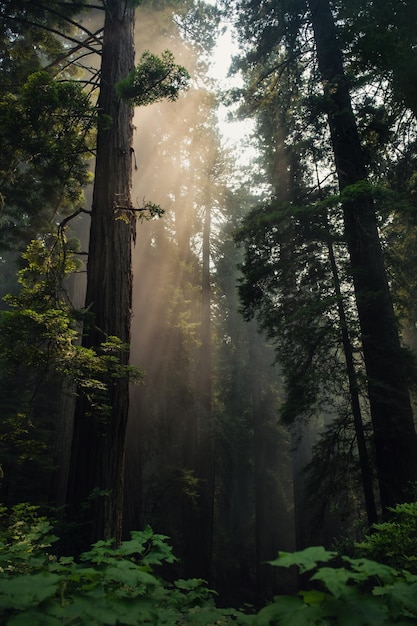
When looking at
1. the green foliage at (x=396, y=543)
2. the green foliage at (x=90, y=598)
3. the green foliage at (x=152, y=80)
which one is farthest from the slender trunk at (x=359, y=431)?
the green foliage at (x=90, y=598)

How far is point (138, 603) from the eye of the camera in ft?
6.01

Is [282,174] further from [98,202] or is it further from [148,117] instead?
[148,117]

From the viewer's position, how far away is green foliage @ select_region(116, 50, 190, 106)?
245 inches

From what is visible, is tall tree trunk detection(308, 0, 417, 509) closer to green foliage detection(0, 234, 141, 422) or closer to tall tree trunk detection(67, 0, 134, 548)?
tall tree trunk detection(67, 0, 134, 548)

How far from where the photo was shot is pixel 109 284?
240 inches

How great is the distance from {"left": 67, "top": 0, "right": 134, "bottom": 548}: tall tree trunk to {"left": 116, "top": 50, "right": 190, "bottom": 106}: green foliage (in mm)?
555

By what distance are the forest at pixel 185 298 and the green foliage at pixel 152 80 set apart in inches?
1.3

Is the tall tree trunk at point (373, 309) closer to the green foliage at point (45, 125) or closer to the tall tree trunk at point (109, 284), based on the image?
the tall tree trunk at point (109, 284)

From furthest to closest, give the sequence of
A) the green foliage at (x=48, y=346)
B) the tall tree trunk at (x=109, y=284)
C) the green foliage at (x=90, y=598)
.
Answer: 1. the tall tree trunk at (x=109, y=284)
2. the green foliage at (x=48, y=346)
3. the green foliage at (x=90, y=598)

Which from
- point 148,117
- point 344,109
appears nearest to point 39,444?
point 344,109

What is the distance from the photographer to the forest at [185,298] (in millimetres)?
2859

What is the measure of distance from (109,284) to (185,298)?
10769mm

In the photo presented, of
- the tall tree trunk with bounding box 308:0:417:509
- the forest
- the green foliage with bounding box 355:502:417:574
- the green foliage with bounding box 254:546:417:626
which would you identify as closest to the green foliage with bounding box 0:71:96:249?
the forest

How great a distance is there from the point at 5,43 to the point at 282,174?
23.7ft
